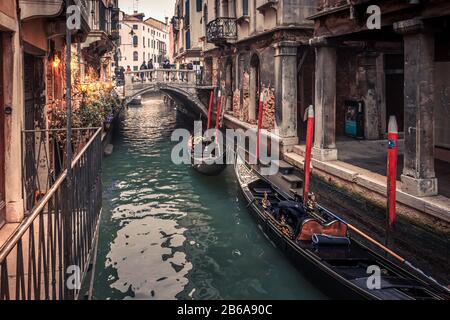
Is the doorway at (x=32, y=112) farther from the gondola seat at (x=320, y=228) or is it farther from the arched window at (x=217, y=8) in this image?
the arched window at (x=217, y=8)

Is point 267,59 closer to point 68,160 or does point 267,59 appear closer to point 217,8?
point 217,8

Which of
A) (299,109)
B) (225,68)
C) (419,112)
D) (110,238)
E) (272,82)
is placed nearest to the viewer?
(419,112)

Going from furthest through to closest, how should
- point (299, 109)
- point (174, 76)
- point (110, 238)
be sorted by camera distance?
point (174, 76) → point (299, 109) → point (110, 238)

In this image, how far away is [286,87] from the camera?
1293 cm

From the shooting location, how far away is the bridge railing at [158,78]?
23375mm

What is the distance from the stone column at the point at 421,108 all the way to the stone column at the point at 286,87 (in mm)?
5745

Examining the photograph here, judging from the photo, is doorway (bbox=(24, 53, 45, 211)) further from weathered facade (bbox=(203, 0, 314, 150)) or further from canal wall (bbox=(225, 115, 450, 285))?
weathered facade (bbox=(203, 0, 314, 150))

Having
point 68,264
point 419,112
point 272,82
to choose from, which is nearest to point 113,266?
point 68,264

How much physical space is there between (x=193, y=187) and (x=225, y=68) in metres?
9.23

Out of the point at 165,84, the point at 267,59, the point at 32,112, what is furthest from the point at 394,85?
the point at 165,84

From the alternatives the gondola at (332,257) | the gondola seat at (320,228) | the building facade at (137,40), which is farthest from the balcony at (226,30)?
the building facade at (137,40)
